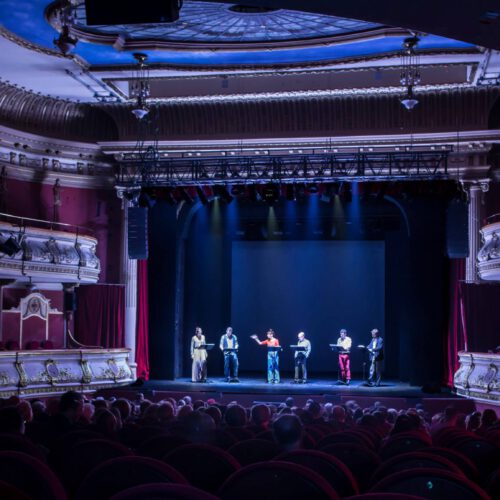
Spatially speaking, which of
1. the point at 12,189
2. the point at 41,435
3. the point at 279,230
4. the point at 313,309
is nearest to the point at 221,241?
the point at 279,230

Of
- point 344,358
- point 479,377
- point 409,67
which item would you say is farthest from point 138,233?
point 479,377

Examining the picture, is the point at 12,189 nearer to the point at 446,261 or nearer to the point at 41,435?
the point at 446,261

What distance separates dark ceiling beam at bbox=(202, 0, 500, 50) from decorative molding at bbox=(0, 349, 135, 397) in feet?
40.6

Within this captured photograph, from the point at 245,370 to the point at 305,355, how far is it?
4.11 m

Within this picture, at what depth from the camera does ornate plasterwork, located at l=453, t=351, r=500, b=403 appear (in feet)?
Answer: 53.0

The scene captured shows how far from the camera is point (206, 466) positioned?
3592 millimetres

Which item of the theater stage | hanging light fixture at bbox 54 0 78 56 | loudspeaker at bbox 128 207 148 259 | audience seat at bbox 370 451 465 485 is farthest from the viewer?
loudspeaker at bbox 128 207 148 259

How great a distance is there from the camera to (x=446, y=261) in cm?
2153

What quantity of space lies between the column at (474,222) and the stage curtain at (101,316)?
31.7ft

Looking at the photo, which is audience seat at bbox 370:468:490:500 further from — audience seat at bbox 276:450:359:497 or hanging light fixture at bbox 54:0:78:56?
hanging light fixture at bbox 54:0:78:56

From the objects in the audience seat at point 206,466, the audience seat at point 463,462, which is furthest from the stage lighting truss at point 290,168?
the audience seat at point 206,466

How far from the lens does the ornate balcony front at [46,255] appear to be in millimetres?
17703

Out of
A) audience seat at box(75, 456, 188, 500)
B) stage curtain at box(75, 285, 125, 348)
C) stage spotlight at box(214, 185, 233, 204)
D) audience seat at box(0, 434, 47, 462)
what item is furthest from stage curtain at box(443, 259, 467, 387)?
audience seat at box(75, 456, 188, 500)

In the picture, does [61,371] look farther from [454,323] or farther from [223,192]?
[454,323]
